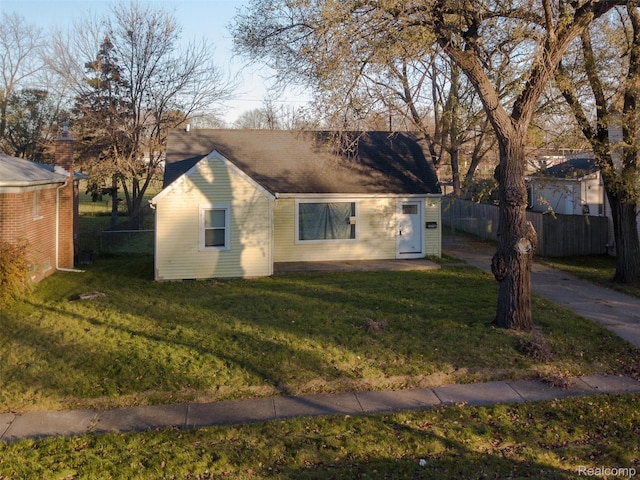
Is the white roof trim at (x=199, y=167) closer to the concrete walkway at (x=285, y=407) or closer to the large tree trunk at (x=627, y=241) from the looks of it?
the large tree trunk at (x=627, y=241)

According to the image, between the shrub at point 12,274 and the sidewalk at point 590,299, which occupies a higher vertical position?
the shrub at point 12,274

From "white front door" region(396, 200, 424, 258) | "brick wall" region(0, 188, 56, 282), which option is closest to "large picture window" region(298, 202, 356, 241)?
"white front door" region(396, 200, 424, 258)

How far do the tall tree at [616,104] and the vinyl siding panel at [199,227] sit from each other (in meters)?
8.44

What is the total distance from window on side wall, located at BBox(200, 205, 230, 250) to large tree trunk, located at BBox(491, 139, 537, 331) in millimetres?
Answer: 8421

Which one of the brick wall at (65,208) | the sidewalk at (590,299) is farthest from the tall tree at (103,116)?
the sidewalk at (590,299)

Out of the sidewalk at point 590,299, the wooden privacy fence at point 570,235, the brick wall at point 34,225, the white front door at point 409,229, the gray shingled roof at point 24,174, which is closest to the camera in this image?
the sidewalk at point 590,299

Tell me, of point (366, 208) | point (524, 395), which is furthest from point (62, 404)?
point (366, 208)

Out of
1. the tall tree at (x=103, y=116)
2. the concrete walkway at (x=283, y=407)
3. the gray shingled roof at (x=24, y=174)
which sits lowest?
the concrete walkway at (x=283, y=407)

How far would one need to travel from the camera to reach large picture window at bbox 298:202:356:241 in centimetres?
1855

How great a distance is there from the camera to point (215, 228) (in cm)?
1616

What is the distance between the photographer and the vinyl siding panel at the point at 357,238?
18406mm

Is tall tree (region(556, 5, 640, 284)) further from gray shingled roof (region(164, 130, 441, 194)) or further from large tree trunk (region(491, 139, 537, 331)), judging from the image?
gray shingled roof (region(164, 130, 441, 194))

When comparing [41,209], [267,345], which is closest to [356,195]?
[41,209]

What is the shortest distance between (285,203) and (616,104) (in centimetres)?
955
